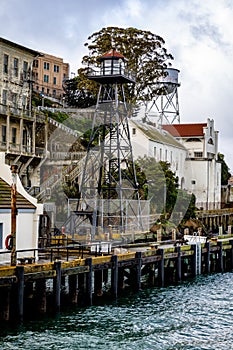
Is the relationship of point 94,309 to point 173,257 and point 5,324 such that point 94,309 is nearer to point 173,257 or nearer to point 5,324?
point 5,324

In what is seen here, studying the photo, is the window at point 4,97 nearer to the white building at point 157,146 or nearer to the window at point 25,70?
the window at point 25,70

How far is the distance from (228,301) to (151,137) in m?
41.9

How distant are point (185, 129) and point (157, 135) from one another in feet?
43.3

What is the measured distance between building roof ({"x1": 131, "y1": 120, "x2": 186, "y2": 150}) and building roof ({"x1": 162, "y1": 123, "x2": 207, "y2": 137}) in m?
2.55

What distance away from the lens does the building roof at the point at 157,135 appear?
249ft

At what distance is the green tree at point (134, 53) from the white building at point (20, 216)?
1753 inches

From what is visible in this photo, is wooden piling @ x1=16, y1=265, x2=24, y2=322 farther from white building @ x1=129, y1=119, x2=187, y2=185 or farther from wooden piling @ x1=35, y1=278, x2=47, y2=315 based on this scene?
white building @ x1=129, y1=119, x2=187, y2=185

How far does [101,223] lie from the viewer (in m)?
49.8

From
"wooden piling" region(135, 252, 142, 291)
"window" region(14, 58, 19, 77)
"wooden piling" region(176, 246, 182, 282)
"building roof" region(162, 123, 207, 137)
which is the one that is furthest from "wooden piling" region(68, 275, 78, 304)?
"building roof" region(162, 123, 207, 137)

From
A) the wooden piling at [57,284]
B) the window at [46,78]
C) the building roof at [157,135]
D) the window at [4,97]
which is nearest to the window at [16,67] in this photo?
the window at [4,97]

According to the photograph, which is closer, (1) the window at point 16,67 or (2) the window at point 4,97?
(2) the window at point 4,97

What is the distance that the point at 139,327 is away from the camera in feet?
93.0

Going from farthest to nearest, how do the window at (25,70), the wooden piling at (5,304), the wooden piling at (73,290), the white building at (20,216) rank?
the window at (25,70)
the wooden piling at (73,290)
the white building at (20,216)
the wooden piling at (5,304)

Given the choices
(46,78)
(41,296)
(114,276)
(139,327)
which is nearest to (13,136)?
(114,276)
